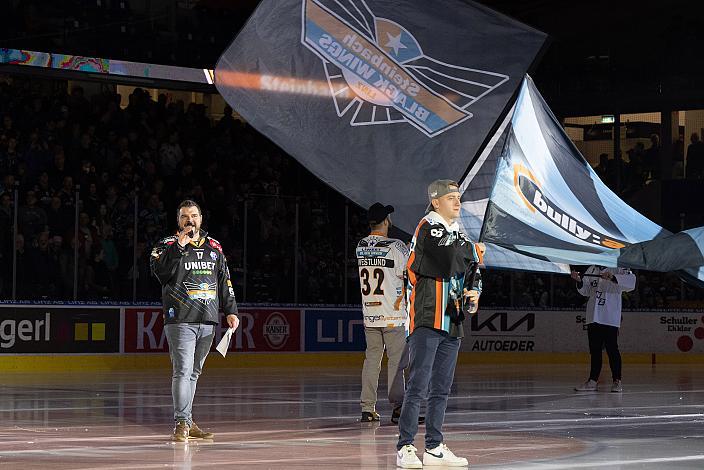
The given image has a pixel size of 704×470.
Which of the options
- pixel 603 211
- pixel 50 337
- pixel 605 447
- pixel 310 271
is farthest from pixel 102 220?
pixel 605 447

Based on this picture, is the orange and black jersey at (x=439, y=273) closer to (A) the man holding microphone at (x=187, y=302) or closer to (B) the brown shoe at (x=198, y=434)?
(A) the man holding microphone at (x=187, y=302)

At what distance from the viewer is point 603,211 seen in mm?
13469

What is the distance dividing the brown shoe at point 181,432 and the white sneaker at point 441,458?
8.43 feet

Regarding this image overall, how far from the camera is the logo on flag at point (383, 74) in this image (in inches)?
515

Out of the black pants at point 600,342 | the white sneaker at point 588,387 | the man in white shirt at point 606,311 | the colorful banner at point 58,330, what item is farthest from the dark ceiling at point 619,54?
the white sneaker at point 588,387

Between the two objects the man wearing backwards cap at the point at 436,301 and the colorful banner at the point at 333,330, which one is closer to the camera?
the man wearing backwards cap at the point at 436,301

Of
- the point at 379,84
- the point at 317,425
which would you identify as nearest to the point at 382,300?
the point at 317,425

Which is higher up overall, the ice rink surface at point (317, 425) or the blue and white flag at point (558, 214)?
the blue and white flag at point (558, 214)

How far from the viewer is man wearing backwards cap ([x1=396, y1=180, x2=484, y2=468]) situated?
9.22 m

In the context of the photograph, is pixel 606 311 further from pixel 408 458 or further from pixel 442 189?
pixel 408 458

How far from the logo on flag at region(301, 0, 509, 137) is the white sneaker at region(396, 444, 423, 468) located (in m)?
4.50

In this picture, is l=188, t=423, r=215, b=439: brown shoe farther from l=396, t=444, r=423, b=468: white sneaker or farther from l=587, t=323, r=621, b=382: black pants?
l=587, t=323, r=621, b=382: black pants

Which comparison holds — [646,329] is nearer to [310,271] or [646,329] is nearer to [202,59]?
[310,271]

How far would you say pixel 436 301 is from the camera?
9234 mm
